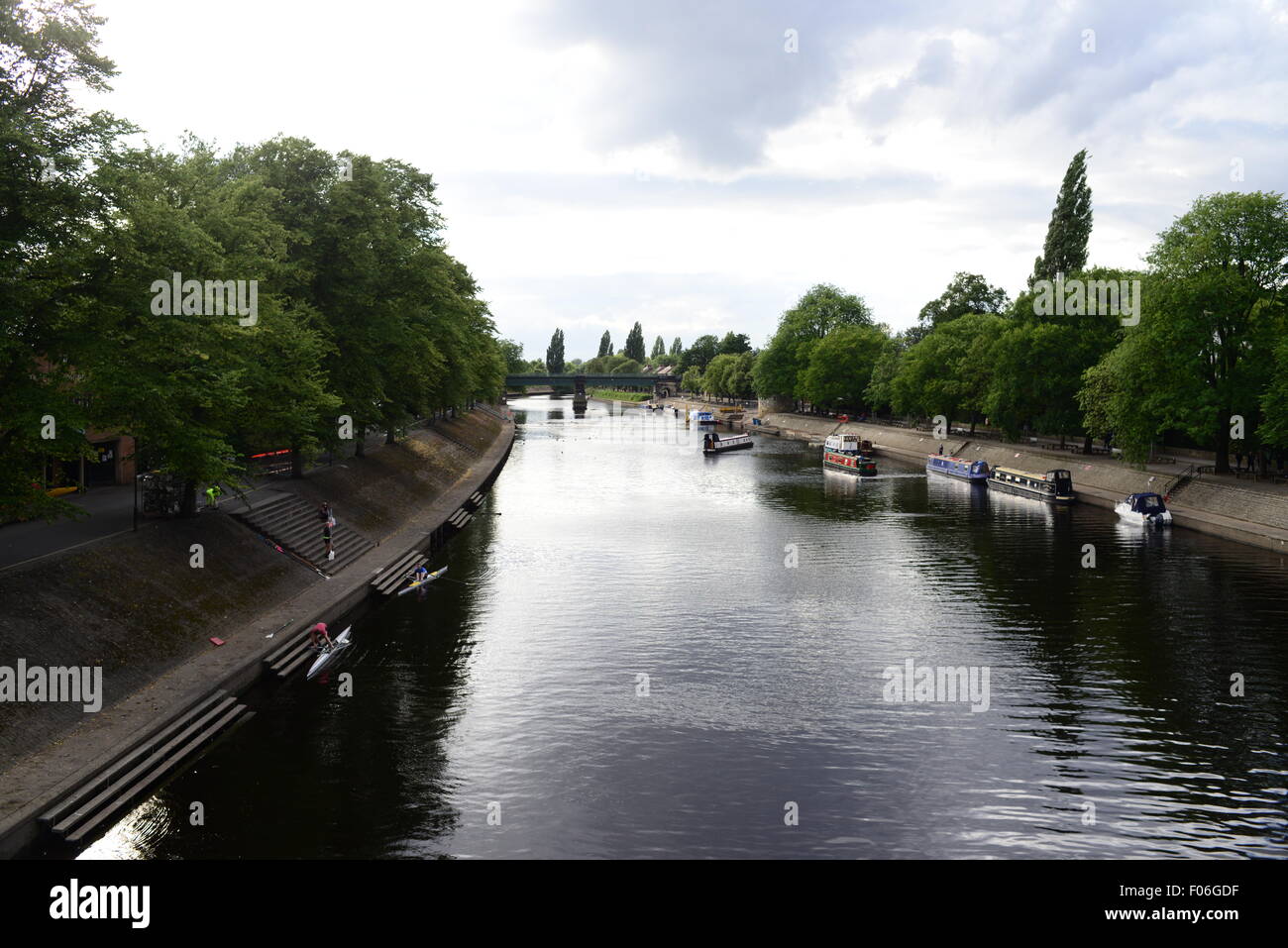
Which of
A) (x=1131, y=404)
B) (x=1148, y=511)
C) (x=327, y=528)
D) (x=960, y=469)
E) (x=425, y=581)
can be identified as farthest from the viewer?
(x=960, y=469)

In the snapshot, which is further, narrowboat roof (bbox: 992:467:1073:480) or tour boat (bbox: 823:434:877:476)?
tour boat (bbox: 823:434:877:476)

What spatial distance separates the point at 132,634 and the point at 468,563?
68.5ft

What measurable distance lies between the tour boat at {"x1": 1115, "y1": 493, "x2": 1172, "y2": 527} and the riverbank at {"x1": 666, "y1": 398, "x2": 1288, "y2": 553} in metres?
1.65

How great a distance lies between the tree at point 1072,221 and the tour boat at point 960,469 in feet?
86.3

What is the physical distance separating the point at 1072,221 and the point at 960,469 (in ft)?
A: 112

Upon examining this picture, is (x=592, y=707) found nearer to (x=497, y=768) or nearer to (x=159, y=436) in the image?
(x=497, y=768)

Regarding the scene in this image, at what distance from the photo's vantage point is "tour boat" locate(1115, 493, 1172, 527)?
55.3 meters

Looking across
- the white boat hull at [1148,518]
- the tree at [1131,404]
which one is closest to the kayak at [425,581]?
the white boat hull at [1148,518]

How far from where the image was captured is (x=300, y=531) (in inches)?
1626

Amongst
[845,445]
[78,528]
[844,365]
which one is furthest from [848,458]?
[78,528]

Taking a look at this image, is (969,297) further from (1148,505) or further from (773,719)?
(773,719)

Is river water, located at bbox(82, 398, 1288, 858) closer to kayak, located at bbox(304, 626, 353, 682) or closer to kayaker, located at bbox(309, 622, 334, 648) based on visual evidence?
kayak, located at bbox(304, 626, 353, 682)

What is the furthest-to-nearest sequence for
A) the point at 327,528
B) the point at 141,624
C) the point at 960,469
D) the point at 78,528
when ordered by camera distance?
the point at 960,469 → the point at 327,528 → the point at 78,528 → the point at 141,624

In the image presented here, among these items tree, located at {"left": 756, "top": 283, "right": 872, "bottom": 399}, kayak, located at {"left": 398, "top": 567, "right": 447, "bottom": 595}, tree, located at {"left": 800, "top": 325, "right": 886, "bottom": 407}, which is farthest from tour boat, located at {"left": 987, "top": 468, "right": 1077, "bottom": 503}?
tree, located at {"left": 756, "top": 283, "right": 872, "bottom": 399}
